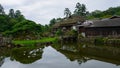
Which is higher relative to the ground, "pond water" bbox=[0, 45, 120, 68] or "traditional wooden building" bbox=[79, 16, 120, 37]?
"traditional wooden building" bbox=[79, 16, 120, 37]

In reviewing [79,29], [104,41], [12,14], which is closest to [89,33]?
[79,29]

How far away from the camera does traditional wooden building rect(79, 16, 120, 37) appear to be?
140 ft

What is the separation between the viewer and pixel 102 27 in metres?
45.6

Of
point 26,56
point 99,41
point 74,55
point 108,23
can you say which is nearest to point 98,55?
point 74,55

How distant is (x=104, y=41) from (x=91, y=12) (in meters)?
63.7

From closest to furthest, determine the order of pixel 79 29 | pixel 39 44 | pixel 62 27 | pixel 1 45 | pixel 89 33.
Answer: pixel 1 45
pixel 39 44
pixel 89 33
pixel 79 29
pixel 62 27

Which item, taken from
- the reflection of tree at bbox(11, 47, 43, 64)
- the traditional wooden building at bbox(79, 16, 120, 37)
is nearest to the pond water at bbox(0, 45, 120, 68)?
the reflection of tree at bbox(11, 47, 43, 64)

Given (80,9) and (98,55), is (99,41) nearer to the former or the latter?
(98,55)

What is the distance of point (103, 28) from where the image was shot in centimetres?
4559

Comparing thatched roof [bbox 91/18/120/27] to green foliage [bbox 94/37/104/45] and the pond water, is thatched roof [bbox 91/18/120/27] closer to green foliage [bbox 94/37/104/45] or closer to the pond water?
green foliage [bbox 94/37/104/45]

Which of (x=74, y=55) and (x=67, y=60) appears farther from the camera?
(x=74, y=55)

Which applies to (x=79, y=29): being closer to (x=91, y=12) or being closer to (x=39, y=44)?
(x=39, y=44)

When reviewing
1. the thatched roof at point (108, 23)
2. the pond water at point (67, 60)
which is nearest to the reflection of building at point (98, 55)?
the pond water at point (67, 60)

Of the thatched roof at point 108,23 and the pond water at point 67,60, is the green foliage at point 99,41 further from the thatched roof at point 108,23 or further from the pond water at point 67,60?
the pond water at point 67,60
